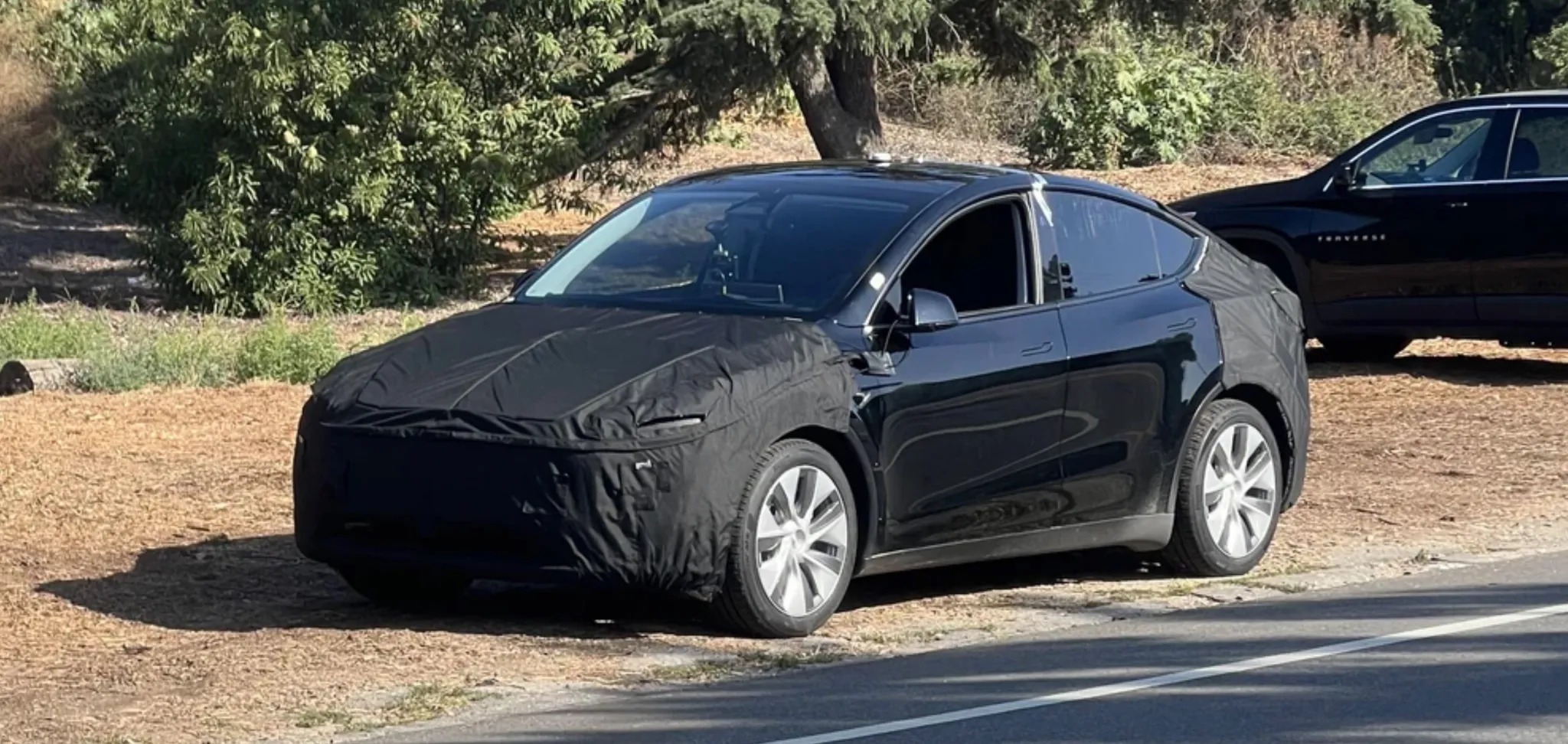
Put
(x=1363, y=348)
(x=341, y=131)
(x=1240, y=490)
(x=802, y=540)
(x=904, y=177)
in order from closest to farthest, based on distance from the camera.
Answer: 1. (x=802, y=540)
2. (x=904, y=177)
3. (x=1240, y=490)
4. (x=1363, y=348)
5. (x=341, y=131)

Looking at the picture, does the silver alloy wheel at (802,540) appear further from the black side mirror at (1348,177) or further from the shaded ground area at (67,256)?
the shaded ground area at (67,256)

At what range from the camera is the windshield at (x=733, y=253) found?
868 centimetres

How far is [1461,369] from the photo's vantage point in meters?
16.0

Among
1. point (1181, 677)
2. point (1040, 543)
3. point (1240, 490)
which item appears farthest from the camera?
point (1240, 490)

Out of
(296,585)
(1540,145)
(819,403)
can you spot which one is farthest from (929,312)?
(1540,145)

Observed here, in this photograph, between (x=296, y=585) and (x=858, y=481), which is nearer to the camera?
(x=858, y=481)

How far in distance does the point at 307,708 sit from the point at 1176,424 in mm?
3790

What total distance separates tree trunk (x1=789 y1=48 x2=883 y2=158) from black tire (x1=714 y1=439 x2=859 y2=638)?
14017 millimetres

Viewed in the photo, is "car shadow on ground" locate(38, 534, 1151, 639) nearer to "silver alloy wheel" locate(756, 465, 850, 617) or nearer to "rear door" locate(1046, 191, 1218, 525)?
"silver alloy wheel" locate(756, 465, 850, 617)

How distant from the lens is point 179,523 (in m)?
10.4

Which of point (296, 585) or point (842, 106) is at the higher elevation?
point (842, 106)

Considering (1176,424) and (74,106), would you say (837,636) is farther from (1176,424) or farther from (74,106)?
(74,106)

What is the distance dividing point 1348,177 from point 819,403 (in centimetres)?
820

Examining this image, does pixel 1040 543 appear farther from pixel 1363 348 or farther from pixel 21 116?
pixel 21 116
